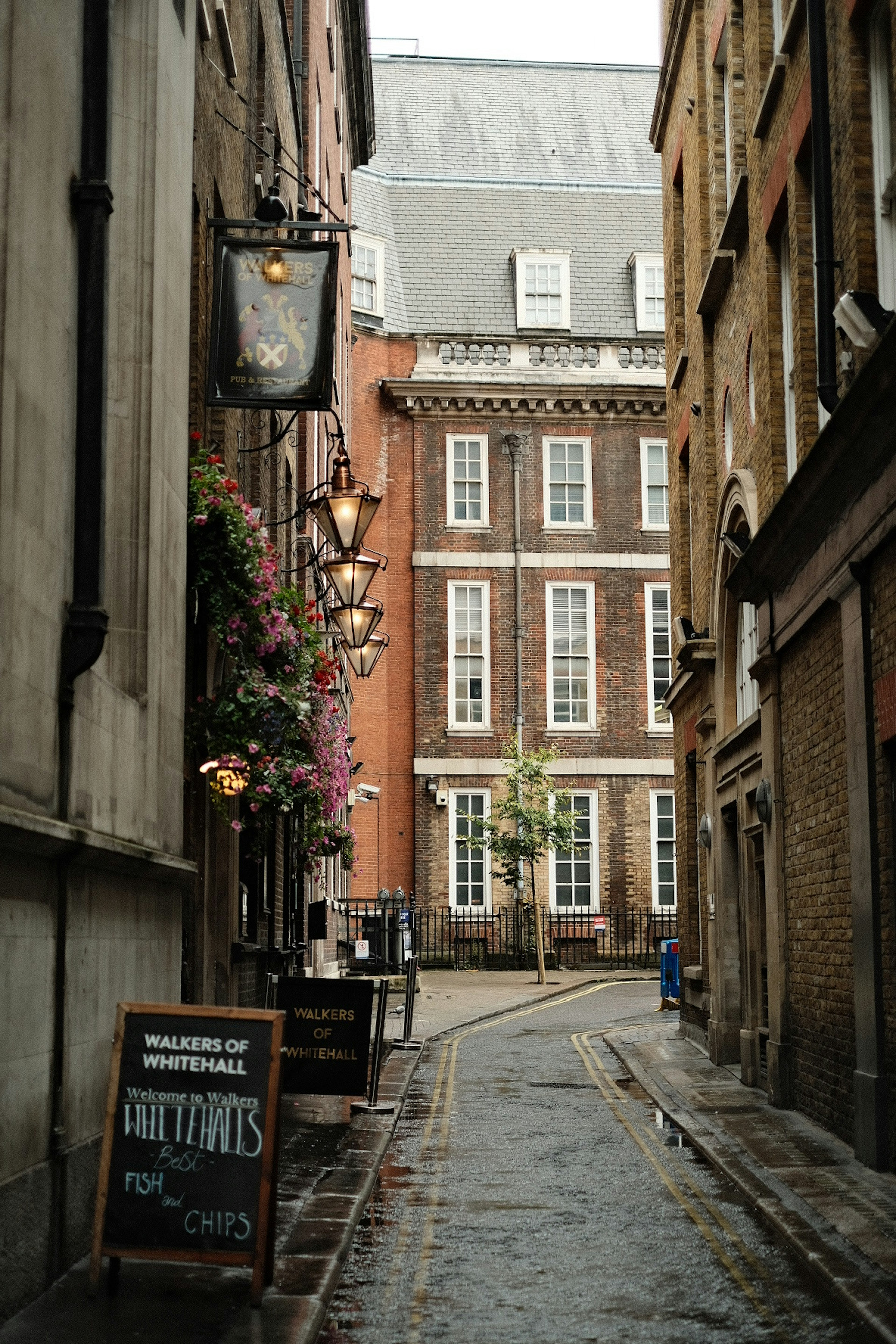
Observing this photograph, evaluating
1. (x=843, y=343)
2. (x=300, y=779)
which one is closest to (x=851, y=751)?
(x=843, y=343)

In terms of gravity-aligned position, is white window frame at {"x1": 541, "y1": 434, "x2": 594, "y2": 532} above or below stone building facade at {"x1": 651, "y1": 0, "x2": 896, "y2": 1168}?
above

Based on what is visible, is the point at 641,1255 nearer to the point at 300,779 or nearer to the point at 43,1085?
the point at 43,1085

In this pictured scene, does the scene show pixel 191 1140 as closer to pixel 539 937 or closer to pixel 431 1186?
pixel 431 1186

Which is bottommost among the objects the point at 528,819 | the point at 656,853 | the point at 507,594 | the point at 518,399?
the point at 656,853

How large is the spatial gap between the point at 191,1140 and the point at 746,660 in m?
10.9

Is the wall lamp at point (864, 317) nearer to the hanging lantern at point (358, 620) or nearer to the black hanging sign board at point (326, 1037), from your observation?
the black hanging sign board at point (326, 1037)

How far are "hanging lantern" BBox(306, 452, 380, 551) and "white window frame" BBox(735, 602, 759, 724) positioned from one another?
3.77 metres

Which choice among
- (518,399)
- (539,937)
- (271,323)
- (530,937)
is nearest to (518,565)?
(518,399)

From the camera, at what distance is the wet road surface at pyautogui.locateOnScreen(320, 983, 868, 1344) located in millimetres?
6355

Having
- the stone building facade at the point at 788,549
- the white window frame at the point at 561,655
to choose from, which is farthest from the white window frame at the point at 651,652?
the stone building facade at the point at 788,549

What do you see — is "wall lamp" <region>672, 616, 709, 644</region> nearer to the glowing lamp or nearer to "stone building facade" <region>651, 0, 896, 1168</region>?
"stone building facade" <region>651, 0, 896, 1168</region>

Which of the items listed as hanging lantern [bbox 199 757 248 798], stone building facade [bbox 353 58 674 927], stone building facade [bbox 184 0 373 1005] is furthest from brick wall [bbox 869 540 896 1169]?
stone building facade [bbox 353 58 674 927]

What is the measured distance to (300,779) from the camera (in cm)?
1183

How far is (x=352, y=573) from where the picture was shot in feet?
49.0
